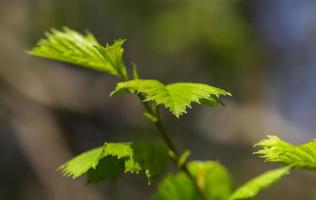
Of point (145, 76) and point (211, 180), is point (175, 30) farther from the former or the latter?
point (211, 180)

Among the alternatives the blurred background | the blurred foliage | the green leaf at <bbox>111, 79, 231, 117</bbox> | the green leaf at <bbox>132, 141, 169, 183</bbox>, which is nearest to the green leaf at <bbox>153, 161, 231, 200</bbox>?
the green leaf at <bbox>132, 141, 169, 183</bbox>

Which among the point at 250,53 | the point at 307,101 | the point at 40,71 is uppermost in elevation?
the point at 40,71

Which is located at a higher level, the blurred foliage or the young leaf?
the blurred foliage

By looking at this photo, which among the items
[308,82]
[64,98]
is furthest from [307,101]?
[64,98]

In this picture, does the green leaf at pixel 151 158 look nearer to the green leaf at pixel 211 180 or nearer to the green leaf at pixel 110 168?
the green leaf at pixel 110 168

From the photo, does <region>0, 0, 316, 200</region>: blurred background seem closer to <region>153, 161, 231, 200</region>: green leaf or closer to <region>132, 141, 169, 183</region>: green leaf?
<region>153, 161, 231, 200</region>: green leaf

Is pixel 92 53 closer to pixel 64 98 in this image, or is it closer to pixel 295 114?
pixel 64 98
